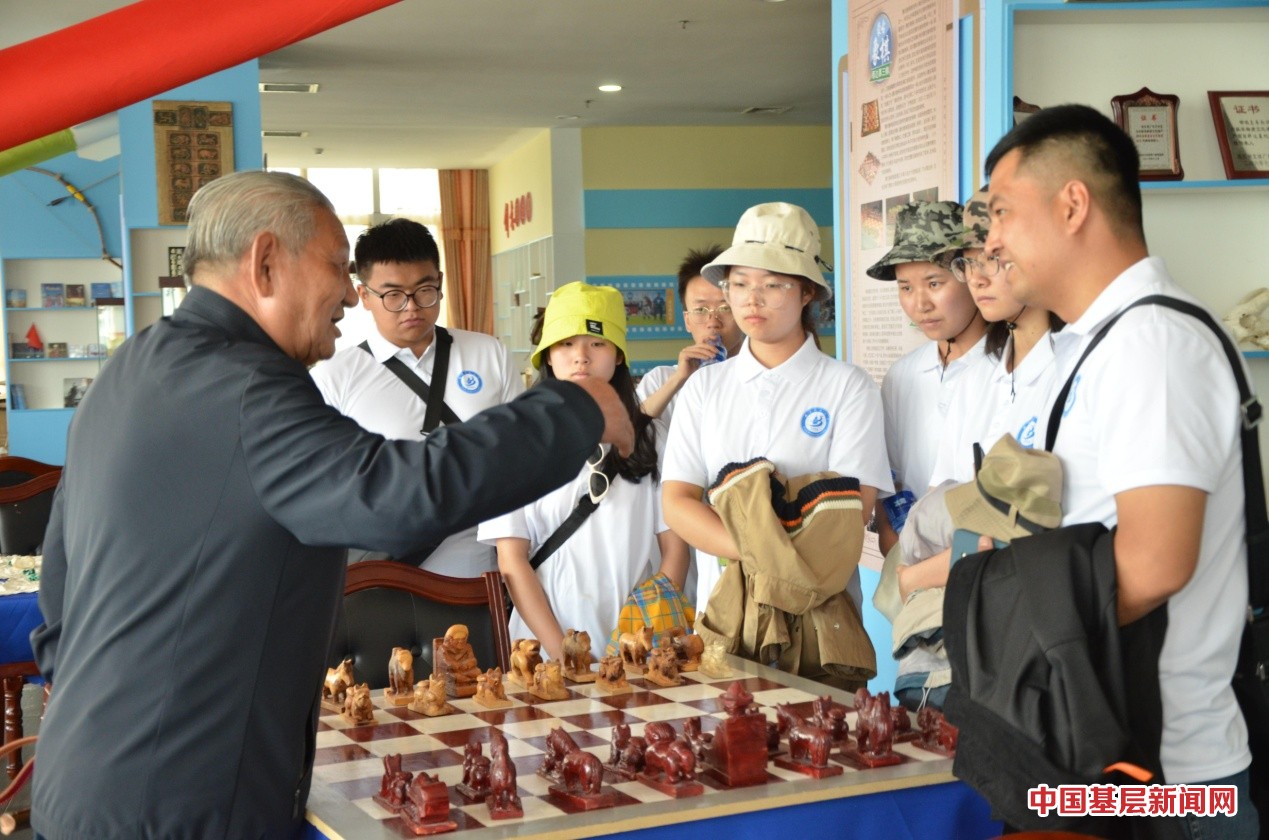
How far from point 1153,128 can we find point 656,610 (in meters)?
1.96

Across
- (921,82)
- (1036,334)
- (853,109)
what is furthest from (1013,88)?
(853,109)

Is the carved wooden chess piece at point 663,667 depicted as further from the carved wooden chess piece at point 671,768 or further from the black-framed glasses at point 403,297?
the black-framed glasses at point 403,297

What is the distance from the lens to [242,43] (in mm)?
3746

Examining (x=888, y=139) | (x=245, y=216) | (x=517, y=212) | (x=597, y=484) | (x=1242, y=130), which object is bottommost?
(x=597, y=484)

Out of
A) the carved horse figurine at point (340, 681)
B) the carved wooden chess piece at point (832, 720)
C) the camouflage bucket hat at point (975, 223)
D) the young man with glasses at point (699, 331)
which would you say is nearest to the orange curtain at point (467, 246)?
the young man with glasses at point (699, 331)

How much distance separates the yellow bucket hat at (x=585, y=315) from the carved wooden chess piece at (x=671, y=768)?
129 centimetres

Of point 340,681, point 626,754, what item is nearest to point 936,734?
point 626,754

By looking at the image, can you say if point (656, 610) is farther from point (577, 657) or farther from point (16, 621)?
point (16, 621)

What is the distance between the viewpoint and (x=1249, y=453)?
4.81ft

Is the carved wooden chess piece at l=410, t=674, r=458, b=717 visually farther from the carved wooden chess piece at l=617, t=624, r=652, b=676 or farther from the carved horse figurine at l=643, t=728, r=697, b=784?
the carved horse figurine at l=643, t=728, r=697, b=784

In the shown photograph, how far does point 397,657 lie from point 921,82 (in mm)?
3037

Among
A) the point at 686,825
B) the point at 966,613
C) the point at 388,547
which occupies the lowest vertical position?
the point at 686,825

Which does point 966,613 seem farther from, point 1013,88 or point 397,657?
point 1013,88

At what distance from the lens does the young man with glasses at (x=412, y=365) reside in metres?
3.15
